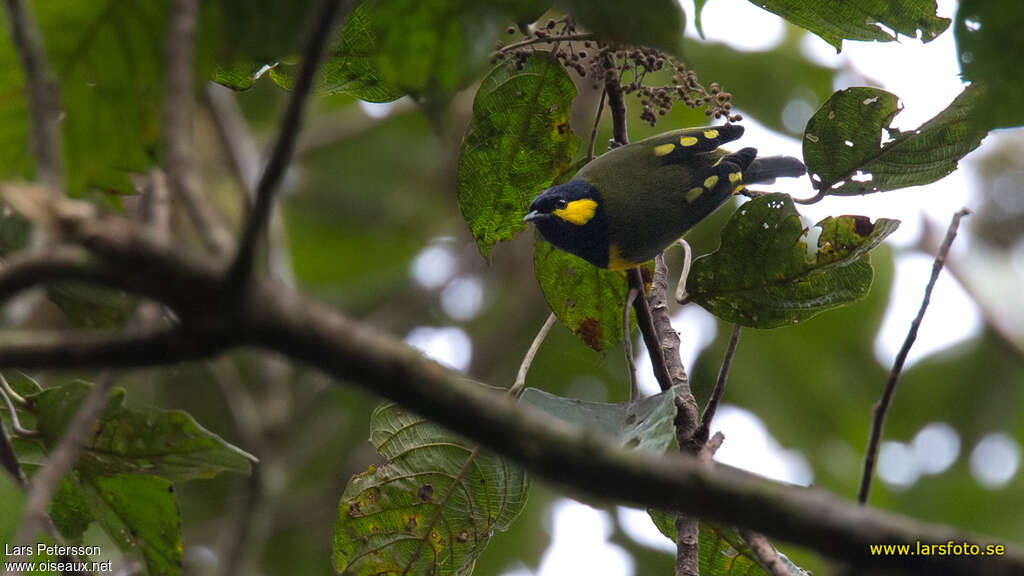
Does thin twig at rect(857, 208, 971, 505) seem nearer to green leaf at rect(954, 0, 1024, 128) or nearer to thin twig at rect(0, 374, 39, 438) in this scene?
green leaf at rect(954, 0, 1024, 128)

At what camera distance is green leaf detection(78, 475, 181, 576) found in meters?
2.22

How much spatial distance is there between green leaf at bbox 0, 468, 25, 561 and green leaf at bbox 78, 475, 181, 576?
63 centimetres

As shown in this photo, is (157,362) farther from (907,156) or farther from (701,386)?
(701,386)

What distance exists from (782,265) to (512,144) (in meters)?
0.76

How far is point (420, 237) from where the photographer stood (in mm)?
8000

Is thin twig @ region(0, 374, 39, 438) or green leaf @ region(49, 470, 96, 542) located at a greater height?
thin twig @ region(0, 374, 39, 438)

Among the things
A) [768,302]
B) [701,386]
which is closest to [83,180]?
[768,302]

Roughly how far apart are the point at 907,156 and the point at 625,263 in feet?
2.58

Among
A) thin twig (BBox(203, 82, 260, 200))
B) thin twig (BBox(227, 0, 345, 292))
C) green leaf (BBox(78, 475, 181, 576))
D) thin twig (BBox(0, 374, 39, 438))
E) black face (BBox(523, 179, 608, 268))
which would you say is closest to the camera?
thin twig (BBox(227, 0, 345, 292))

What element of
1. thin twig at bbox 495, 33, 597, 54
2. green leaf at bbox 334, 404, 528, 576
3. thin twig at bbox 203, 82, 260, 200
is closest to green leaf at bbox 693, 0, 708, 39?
thin twig at bbox 495, 33, 597, 54

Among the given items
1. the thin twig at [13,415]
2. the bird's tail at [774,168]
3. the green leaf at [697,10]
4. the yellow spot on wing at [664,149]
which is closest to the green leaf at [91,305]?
the thin twig at [13,415]

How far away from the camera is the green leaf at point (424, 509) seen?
96.9 inches

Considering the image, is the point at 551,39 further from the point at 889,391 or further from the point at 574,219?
the point at 889,391

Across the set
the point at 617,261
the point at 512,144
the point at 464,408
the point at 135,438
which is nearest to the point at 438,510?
the point at 135,438
